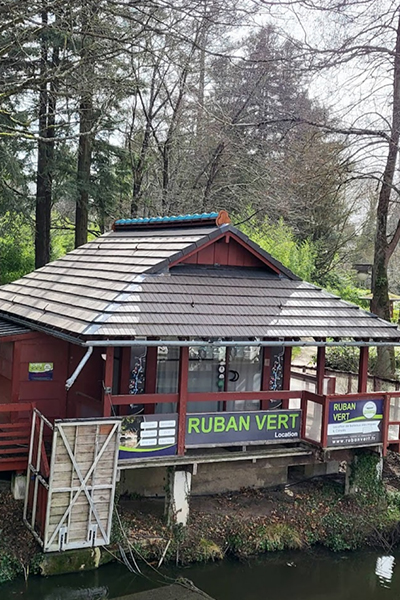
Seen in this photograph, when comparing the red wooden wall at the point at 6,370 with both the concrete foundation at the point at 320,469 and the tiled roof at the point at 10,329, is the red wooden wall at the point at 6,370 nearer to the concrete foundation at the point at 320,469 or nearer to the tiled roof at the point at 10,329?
the tiled roof at the point at 10,329

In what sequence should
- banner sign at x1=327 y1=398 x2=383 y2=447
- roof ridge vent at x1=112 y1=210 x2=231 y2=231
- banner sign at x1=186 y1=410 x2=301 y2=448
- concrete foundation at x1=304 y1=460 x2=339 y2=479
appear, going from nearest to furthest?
banner sign at x1=186 y1=410 x2=301 y2=448 → banner sign at x1=327 y1=398 x2=383 y2=447 → roof ridge vent at x1=112 y1=210 x2=231 y2=231 → concrete foundation at x1=304 y1=460 x2=339 y2=479

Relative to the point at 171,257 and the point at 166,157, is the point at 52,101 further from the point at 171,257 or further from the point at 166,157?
the point at 171,257

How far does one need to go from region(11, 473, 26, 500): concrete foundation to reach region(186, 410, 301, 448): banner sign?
2.71 meters

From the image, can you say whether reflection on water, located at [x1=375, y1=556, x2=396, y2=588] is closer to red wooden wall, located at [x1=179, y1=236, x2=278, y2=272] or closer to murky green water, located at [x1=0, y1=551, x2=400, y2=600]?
murky green water, located at [x1=0, y1=551, x2=400, y2=600]

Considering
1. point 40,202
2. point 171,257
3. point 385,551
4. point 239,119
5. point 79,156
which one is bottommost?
point 385,551

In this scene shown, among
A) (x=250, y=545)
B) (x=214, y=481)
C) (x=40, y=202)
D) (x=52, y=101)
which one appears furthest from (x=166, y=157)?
(x=250, y=545)

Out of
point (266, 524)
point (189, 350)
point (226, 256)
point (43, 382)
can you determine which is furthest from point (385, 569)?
point (43, 382)

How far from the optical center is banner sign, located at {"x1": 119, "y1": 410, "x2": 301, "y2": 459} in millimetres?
10188

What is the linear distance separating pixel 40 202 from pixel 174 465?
14.6m

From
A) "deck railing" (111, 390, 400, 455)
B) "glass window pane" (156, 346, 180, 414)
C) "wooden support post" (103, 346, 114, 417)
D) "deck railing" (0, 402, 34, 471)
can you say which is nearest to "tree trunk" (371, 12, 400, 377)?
"deck railing" (111, 390, 400, 455)

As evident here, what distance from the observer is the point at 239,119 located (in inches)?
989

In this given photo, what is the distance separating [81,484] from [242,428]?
10.1 ft

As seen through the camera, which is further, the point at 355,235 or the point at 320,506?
the point at 355,235

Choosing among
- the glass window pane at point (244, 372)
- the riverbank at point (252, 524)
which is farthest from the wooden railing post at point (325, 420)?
the glass window pane at point (244, 372)
